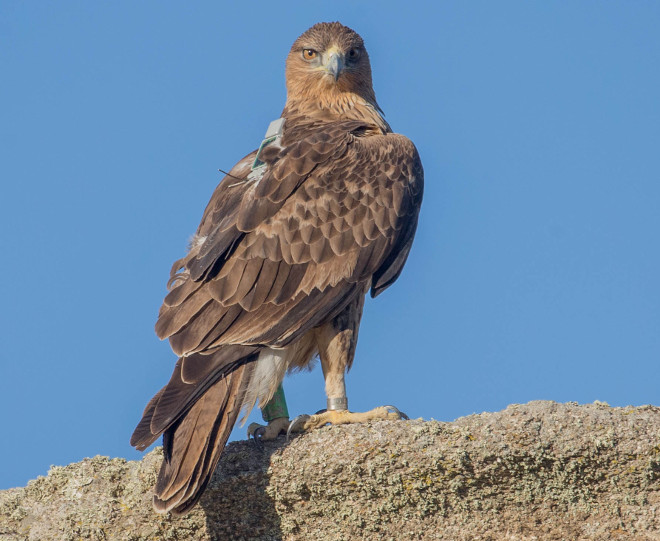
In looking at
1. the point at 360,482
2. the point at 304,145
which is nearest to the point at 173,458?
the point at 360,482

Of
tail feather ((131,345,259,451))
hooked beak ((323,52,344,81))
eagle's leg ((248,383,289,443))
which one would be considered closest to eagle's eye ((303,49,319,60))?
hooked beak ((323,52,344,81))

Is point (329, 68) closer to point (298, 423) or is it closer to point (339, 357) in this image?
point (339, 357)

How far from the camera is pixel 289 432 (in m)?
5.14

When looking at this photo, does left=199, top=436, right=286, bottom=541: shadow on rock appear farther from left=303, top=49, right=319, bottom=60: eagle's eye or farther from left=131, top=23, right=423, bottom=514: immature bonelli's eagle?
left=303, top=49, right=319, bottom=60: eagle's eye

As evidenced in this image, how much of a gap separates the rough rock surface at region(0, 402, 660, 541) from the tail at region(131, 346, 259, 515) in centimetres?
17

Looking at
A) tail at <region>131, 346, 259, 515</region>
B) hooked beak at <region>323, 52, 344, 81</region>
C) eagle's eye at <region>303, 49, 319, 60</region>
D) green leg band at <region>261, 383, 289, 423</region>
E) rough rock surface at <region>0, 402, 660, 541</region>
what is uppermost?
eagle's eye at <region>303, 49, 319, 60</region>

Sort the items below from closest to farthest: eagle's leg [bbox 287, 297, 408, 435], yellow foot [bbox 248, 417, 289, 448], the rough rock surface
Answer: the rough rock surface
yellow foot [bbox 248, 417, 289, 448]
eagle's leg [bbox 287, 297, 408, 435]

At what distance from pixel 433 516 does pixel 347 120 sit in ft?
10.6

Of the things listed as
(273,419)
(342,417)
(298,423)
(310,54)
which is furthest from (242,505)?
(310,54)

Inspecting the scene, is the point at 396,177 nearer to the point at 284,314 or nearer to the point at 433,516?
the point at 284,314

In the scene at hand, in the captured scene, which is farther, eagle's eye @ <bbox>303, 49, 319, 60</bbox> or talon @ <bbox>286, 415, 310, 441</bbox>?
eagle's eye @ <bbox>303, 49, 319, 60</bbox>

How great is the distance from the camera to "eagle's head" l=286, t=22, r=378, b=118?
713 cm

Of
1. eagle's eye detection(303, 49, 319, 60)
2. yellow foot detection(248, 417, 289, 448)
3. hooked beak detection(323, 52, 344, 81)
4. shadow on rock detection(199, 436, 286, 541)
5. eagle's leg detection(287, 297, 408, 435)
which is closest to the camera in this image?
shadow on rock detection(199, 436, 286, 541)

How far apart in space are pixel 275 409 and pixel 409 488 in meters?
1.42
